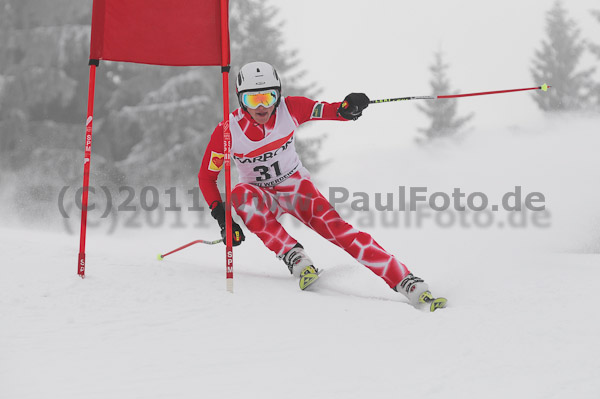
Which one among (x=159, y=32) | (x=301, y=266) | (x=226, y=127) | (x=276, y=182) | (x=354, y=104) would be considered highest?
(x=159, y=32)

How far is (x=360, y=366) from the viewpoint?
7.68ft

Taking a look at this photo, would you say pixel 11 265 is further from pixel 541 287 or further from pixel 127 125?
pixel 127 125

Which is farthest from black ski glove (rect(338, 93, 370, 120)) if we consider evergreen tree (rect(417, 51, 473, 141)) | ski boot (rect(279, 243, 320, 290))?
evergreen tree (rect(417, 51, 473, 141))

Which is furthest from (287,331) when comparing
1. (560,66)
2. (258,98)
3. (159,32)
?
(560,66)

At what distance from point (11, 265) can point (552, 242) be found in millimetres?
5649

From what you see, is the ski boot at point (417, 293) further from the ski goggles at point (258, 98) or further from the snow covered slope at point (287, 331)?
the ski goggles at point (258, 98)

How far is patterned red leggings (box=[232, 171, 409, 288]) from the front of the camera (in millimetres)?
3754

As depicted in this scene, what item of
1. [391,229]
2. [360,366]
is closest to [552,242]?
[391,229]

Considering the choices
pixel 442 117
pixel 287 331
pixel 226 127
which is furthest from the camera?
pixel 442 117

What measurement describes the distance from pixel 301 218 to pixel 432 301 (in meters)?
1.25

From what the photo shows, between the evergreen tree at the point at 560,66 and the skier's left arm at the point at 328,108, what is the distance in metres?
19.7

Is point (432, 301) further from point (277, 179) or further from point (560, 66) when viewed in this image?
point (560, 66)

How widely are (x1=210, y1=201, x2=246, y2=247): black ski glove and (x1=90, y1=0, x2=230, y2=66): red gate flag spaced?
104cm

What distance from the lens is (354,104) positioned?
376 cm
